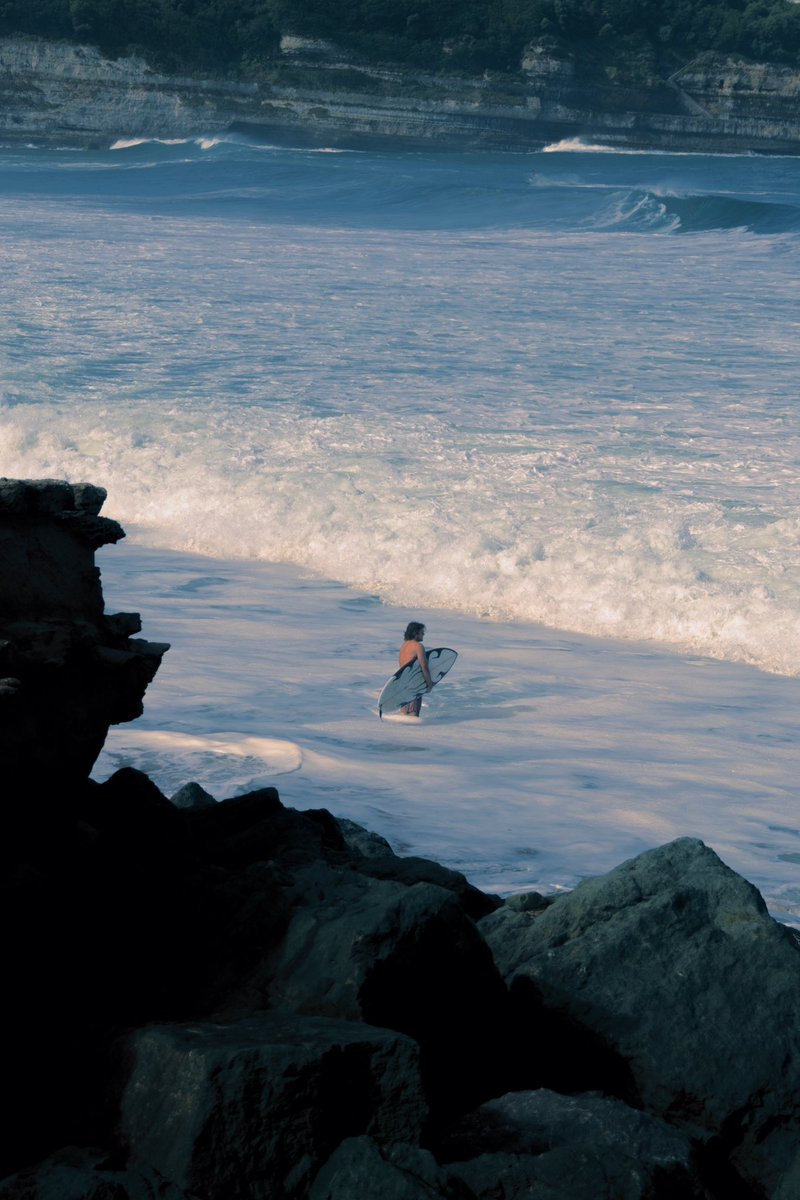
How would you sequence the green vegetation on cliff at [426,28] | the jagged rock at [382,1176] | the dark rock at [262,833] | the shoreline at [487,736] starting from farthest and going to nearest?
the green vegetation on cliff at [426,28]
the shoreline at [487,736]
the dark rock at [262,833]
the jagged rock at [382,1176]

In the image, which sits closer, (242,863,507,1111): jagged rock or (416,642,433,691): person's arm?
(242,863,507,1111): jagged rock

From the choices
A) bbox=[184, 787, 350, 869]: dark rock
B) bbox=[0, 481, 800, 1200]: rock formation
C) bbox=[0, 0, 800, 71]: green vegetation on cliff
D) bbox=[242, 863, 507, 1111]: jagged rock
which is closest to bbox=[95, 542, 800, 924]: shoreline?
bbox=[184, 787, 350, 869]: dark rock

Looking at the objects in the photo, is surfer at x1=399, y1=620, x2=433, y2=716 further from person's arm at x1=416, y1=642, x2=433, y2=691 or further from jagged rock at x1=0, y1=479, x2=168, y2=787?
jagged rock at x1=0, y1=479, x2=168, y2=787

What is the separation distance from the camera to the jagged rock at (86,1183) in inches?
91.0

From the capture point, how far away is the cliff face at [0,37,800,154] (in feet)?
216

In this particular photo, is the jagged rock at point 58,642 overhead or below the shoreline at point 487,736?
overhead

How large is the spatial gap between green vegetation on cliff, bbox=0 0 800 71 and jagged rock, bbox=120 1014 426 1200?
236ft

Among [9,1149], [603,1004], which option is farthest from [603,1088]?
[9,1149]

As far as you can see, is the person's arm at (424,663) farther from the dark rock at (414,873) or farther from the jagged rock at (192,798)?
the dark rock at (414,873)

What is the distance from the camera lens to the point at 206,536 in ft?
31.4

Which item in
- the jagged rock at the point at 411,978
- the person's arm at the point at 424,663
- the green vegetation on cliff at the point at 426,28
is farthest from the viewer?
the green vegetation on cliff at the point at 426,28

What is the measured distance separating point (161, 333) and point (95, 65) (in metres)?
56.7

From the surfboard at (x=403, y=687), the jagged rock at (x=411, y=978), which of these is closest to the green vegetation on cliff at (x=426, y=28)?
the surfboard at (x=403, y=687)

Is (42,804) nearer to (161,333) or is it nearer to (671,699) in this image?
(671,699)
